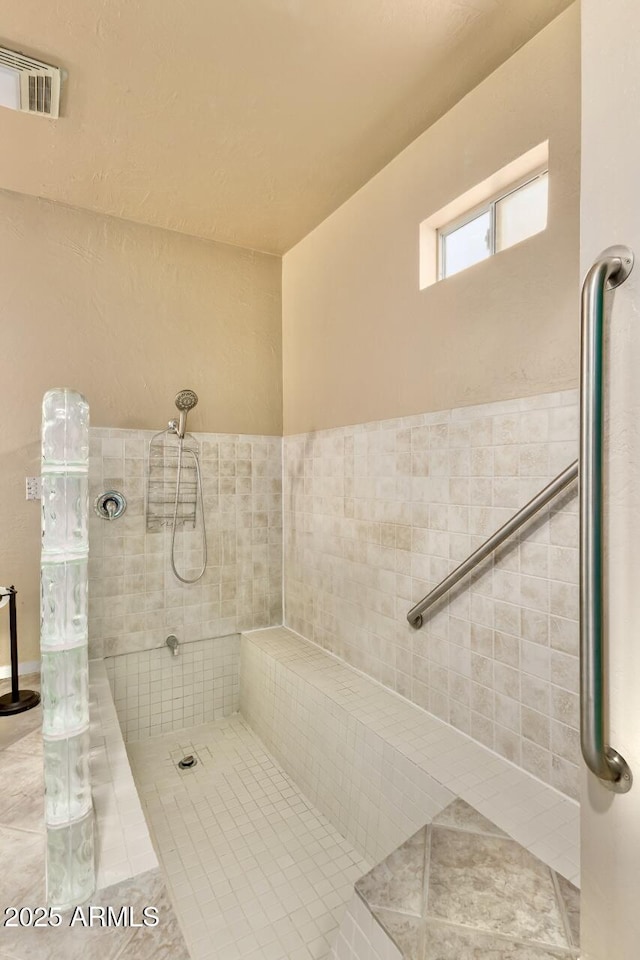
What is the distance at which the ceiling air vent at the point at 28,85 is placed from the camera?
1.73m

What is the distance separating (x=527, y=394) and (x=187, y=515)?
2.01m

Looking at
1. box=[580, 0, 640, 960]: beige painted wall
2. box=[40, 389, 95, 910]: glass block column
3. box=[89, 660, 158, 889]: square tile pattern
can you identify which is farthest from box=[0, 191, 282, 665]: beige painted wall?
box=[580, 0, 640, 960]: beige painted wall

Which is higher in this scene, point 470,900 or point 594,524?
point 594,524

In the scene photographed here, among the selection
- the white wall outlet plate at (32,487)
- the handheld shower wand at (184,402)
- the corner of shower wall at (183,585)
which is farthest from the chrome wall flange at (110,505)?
the handheld shower wand at (184,402)

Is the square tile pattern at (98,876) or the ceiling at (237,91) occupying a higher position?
A: the ceiling at (237,91)

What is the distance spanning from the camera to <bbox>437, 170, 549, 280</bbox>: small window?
5.81 ft

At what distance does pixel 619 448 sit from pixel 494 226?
5.08 ft

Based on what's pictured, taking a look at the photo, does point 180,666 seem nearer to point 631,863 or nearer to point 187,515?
point 187,515

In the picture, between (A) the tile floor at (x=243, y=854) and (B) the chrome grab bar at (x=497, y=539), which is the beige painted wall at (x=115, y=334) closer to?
(A) the tile floor at (x=243, y=854)

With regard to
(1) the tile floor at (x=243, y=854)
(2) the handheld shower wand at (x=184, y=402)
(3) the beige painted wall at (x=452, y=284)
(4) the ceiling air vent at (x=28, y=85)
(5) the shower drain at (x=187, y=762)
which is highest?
(4) the ceiling air vent at (x=28, y=85)

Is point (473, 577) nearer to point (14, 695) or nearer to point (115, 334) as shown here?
point (14, 695)

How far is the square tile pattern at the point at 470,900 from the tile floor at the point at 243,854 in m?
0.62

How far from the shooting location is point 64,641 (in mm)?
1159

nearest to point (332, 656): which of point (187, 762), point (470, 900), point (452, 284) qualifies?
point (187, 762)
